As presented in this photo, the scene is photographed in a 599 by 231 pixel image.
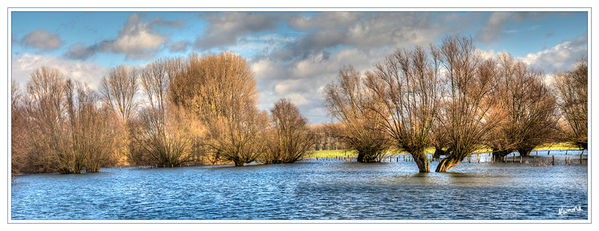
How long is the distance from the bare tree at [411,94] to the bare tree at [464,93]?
26.3 inches

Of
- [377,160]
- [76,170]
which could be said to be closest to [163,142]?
[76,170]

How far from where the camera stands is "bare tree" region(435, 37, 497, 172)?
82.8ft

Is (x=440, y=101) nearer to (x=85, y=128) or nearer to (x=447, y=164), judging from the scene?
(x=447, y=164)

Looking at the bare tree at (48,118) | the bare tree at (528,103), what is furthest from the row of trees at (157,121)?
the bare tree at (528,103)

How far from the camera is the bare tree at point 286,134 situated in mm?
49969

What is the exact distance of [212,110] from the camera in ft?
158

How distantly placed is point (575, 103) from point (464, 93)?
45.4 feet

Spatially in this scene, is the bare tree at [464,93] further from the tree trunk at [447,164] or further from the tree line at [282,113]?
the tree trunk at [447,164]

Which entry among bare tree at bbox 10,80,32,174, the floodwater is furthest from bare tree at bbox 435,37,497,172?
bare tree at bbox 10,80,32,174

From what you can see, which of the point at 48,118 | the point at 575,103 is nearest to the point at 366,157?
the point at 575,103

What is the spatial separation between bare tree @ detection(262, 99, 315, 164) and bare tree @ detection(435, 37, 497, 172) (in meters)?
25.6

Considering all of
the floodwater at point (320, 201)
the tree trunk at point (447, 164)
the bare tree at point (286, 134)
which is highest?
the bare tree at point (286, 134)

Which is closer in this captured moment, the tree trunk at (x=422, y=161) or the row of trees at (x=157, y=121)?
the tree trunk at (x=422, y=161)

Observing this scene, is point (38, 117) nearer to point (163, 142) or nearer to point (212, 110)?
point (163, 142)
